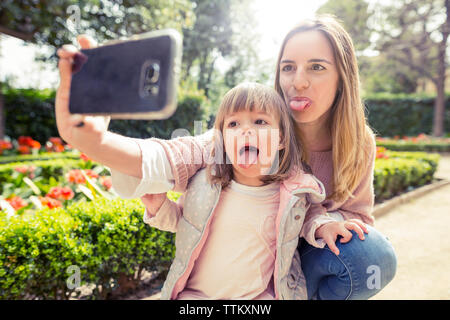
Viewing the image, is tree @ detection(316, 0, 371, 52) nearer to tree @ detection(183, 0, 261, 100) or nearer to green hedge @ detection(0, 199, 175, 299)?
tree @ detection(183, 0, 261, 100)

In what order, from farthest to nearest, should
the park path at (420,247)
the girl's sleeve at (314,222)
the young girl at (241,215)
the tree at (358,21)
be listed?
1. the tree at (358,21)
2. the park path at (420,247)
3. the girl's sleeve at (314,222)
4. the young girl at (241,215)

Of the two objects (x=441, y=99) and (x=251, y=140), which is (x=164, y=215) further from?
(x=441, y=99)

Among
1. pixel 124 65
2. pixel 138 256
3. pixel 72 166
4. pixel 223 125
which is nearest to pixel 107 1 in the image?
pixel 72 166

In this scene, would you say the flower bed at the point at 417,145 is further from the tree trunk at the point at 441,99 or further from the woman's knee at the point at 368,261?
the woman's knee at the point at 368,261

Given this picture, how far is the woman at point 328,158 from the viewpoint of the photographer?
4.48 feet

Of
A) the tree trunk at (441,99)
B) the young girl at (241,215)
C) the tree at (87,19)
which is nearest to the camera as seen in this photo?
the young girl at (241,215)

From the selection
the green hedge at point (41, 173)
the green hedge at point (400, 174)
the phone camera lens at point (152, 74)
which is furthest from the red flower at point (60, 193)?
the green hedge at point (400, 174)

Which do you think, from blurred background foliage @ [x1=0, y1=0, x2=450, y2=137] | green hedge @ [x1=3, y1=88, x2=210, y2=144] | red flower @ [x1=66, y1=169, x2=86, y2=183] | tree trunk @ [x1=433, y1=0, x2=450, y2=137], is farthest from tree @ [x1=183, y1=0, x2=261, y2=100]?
red flower @ [x1=66, y1=169, x2=86, y2=183]

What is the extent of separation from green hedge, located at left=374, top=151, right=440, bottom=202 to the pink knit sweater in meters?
3.51

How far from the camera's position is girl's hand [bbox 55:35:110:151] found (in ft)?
2.81

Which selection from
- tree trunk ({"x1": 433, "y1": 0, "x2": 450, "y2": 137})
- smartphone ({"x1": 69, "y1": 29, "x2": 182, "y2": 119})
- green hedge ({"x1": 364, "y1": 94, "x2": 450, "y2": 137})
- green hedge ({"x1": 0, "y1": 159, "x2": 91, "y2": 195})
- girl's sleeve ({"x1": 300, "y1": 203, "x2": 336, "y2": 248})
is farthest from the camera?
green hedge ({"x1": 364, "y1": 94, "x2": 450, "y2": 137})

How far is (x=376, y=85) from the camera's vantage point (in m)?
30.9

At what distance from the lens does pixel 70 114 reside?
2.82ft

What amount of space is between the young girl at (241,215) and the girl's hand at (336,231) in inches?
1.9
